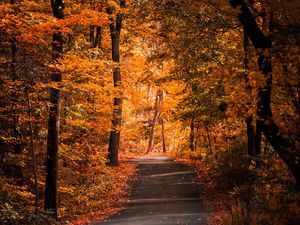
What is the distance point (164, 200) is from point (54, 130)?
17.1 feet

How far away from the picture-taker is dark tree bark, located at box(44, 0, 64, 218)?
13805 millimetres

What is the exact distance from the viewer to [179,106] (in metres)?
19.6

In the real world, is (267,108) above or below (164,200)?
above

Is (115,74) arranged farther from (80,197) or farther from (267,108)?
(267,108)

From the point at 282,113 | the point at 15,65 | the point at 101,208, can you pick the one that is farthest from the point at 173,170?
the point at 282,113

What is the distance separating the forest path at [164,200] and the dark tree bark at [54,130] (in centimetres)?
205

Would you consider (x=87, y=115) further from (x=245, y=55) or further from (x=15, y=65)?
(x=245, y=55)

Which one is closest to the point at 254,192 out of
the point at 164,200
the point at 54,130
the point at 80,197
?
the point at 54,130

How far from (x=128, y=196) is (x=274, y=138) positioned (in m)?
13.3

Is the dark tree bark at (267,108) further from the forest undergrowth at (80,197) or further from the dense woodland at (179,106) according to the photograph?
the forest undergrowth at (80,197)

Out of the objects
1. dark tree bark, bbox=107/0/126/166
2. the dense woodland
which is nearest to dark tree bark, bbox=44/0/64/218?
the dense woodland

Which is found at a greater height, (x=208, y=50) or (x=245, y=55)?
(x=208, y=50)

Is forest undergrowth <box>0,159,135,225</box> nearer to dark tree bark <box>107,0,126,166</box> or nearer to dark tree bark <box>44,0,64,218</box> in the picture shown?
dark tree bark <box>44,0,64,218</box>

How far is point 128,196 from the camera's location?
59.3ft
